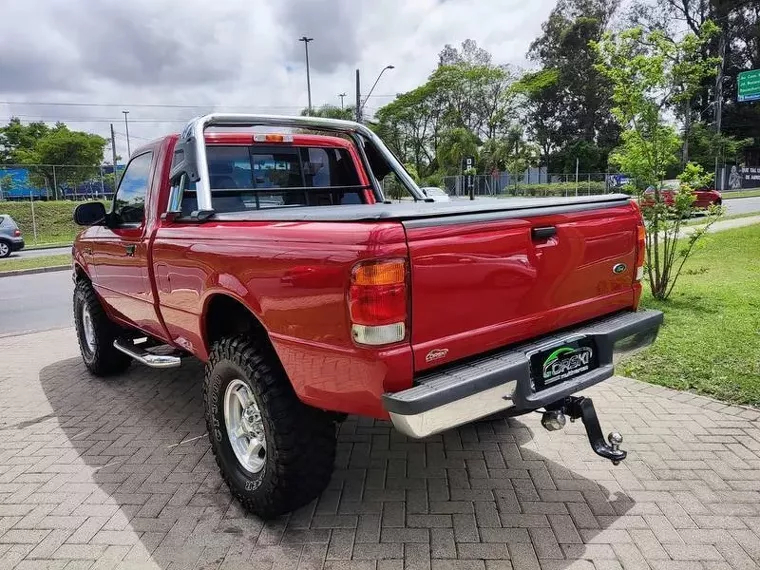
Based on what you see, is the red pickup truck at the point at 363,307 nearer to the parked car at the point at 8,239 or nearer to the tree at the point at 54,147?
the parked car at the point at 8,239

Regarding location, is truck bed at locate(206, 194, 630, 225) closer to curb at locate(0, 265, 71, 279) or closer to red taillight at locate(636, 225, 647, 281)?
red taillight at locate(636, 225, 647, 281)

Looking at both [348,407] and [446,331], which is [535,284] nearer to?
[446,331]

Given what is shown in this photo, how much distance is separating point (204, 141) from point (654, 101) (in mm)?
5661

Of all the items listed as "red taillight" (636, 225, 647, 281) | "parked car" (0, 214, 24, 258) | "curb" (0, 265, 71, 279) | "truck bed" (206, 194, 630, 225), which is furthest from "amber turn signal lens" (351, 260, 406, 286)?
"parked car" (0, 214, 24, 258)


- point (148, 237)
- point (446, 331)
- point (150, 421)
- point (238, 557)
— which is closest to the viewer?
point (446, 331)

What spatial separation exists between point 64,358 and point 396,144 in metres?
55.4

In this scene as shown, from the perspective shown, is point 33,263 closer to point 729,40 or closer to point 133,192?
point 133,192

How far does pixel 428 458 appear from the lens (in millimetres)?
3617

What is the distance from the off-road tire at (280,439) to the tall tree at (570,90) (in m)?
57.8

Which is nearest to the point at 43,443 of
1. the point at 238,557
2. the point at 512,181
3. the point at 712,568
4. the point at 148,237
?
the point at 148,237

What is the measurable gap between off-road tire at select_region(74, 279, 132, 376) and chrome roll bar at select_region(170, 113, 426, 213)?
1.87 m

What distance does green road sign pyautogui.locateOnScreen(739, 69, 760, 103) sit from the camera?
43.1 m

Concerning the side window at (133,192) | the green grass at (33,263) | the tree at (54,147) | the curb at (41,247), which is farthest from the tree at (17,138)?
the side window at (133,192)

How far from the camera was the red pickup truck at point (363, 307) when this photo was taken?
2271mm
